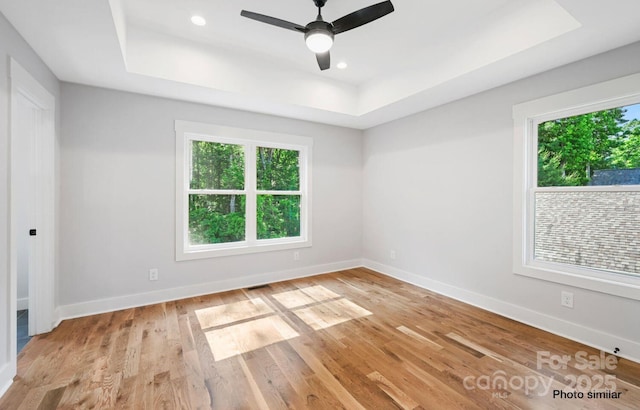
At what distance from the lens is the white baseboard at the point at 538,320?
2254mm

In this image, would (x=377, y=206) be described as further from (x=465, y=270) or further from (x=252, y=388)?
(x=252, y=388)

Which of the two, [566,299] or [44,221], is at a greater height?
[44,221]

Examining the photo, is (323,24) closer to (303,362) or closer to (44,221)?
(303,362)

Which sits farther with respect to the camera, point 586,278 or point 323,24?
point 586,278

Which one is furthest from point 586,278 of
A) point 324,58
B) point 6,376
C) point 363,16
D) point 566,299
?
point 6,376

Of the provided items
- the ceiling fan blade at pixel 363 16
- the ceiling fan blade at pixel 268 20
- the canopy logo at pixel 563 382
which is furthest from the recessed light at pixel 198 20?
the canopy logo at pixel 563 382

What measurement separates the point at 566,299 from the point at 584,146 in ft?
4.64

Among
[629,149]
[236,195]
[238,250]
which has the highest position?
[629,149]

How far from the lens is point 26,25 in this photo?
6.37 ft

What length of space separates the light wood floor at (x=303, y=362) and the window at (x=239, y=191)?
37.8 inches

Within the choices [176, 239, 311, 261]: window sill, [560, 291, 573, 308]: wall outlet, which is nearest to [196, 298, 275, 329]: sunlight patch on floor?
[176, 239, 311, 261]: window sill

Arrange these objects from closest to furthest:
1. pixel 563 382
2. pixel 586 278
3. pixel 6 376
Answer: pixel 6 376 < pixel 563 382 < pixel 586 278

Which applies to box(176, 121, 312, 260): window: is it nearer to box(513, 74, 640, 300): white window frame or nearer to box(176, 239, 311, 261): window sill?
box(176, 239, 311, 261): window sill

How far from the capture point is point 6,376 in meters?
1.86
